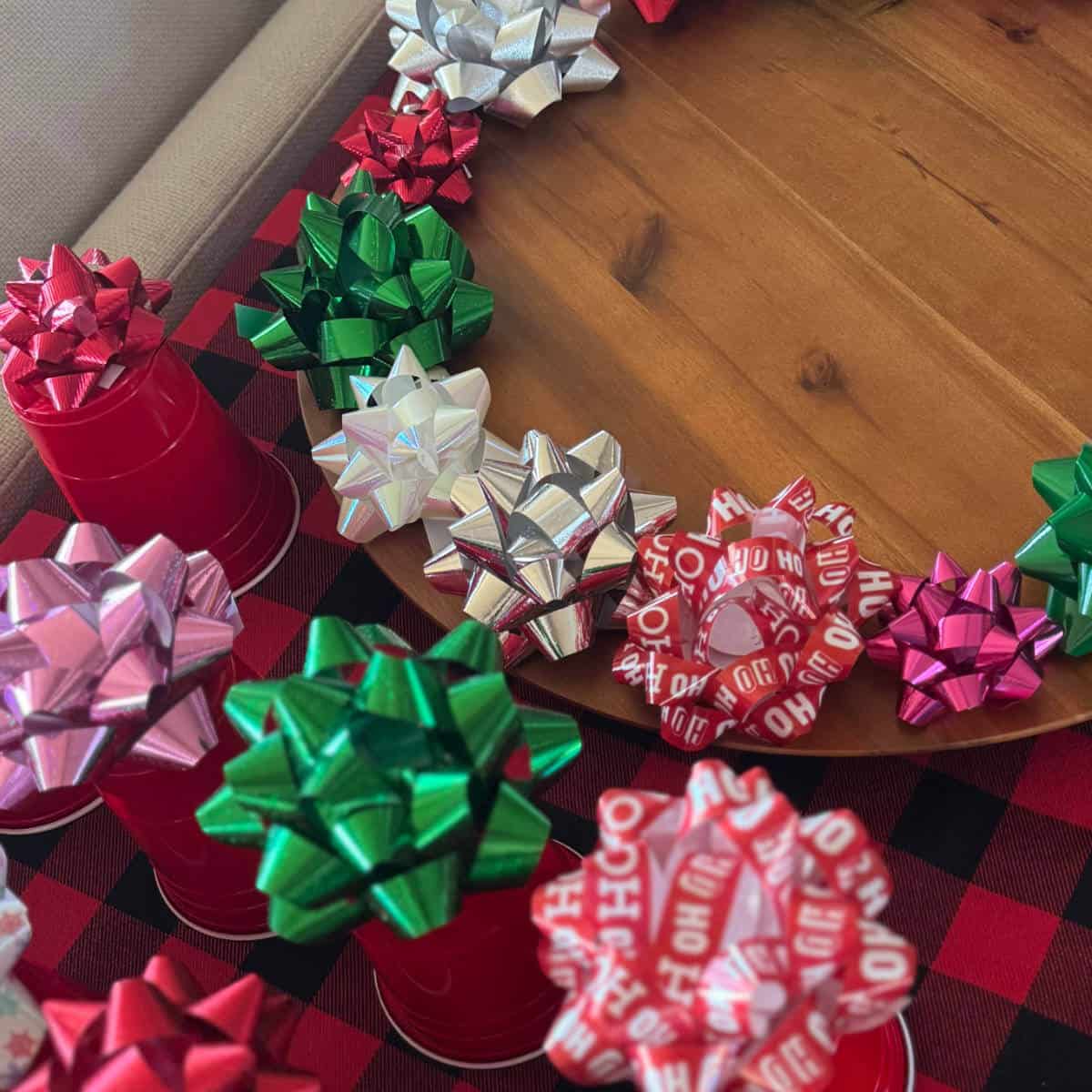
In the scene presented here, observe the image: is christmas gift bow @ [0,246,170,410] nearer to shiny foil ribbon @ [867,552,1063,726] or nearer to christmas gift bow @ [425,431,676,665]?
christmas gift bow @ [425,431,676,665]

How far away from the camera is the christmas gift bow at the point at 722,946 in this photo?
0.40 metres

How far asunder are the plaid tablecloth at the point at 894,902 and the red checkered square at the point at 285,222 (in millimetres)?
379

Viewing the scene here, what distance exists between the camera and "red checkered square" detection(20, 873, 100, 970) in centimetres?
76

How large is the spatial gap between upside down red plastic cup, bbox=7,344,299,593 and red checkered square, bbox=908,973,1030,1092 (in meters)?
0.52

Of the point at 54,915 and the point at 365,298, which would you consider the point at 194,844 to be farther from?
the point at 365,298

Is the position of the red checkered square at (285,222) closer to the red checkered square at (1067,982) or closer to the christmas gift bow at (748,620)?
the christmas gift bow at (748,620)

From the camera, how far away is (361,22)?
1250 millimetres

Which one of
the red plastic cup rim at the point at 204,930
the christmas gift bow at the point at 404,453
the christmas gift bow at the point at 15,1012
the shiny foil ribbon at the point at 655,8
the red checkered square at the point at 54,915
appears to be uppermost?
the shiny foil ribbon at the point at 655,8

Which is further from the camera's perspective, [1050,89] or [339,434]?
[1050,89]

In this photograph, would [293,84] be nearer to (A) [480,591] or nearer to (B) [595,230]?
(B) [595,230]

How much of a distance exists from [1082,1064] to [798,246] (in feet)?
1.75

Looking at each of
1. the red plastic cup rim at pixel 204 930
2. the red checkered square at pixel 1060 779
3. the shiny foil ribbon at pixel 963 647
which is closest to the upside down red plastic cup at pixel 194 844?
the red plastic cup rim at pixel 204 930

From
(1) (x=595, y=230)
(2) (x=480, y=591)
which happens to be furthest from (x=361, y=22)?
(2) (x=480, y=591)

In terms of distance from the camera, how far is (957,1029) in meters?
0.66
